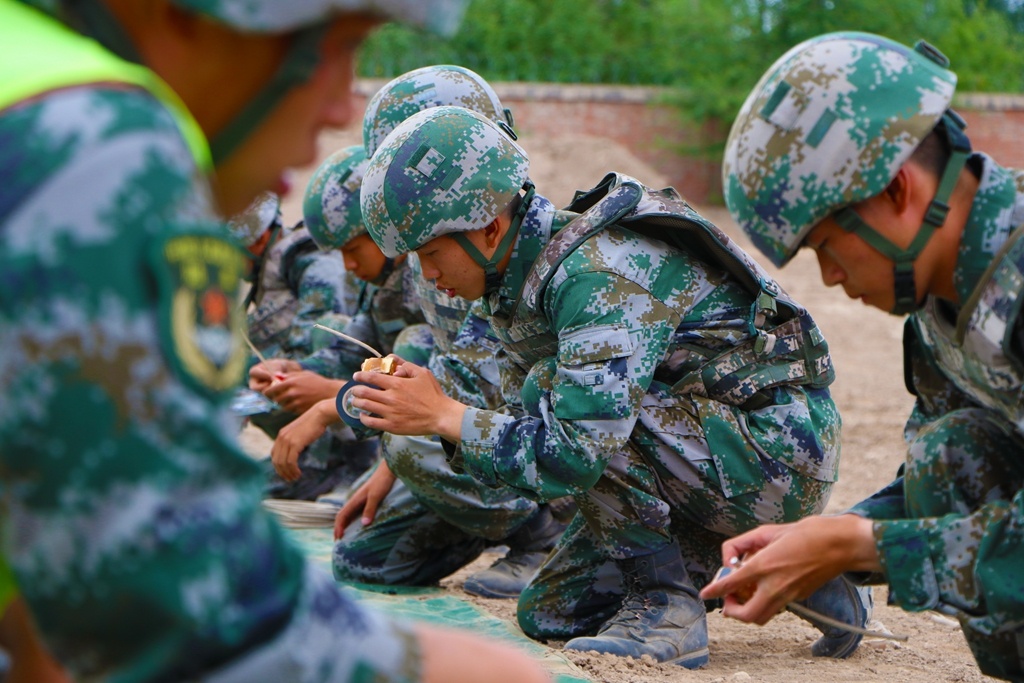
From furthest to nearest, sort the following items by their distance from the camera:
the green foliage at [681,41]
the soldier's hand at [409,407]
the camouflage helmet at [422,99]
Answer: the green foliage at [681,41]
the camouflage helmet at [422,99]
the soldier's hand at [409,407]

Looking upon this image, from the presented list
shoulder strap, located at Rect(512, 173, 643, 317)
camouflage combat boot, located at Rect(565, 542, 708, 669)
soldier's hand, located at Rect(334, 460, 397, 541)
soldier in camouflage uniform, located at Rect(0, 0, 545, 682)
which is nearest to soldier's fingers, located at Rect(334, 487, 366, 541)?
soldier's hand, located at Rect(334, 460, 397, 541)

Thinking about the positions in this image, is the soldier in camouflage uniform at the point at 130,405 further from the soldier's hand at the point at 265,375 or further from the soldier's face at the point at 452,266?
the soldier's hand at the point at 265,375

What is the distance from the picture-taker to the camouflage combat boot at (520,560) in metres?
4.62

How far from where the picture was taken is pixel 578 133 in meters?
18.9

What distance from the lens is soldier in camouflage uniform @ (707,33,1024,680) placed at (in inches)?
89.2

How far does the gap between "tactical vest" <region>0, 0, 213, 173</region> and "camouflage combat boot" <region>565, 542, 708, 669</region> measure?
2.64m

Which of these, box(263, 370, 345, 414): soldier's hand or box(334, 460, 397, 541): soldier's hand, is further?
box(263, 370, 345, 414): soldier's hand

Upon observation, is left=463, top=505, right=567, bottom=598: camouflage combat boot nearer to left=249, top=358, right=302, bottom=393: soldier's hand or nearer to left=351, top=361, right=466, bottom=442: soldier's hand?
left=249, top=358, right=302, bottom=393: soldier's hand

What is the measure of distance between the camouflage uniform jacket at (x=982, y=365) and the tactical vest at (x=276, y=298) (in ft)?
13.4

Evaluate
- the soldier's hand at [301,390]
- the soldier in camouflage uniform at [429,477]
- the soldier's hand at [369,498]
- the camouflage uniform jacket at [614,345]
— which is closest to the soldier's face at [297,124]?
the camouflage uniform jacket at [614,345]

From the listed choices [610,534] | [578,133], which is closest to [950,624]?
[610,534]

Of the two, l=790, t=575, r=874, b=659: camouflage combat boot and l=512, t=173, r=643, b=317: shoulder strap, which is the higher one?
l=512, t=173, r=643, b=317: shoulder strap

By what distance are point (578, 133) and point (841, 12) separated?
4873 mm

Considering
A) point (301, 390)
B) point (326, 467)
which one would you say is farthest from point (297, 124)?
point (326, 467)
